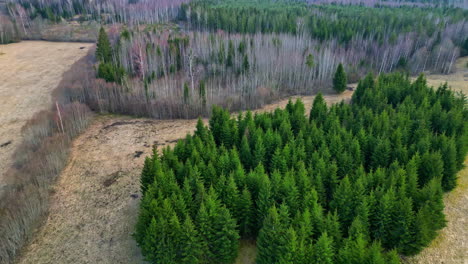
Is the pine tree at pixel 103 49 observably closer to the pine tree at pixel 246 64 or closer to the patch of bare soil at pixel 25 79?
the patch of bare soil at pixel 25 79

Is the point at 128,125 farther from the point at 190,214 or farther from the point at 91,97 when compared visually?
the point at 190,214

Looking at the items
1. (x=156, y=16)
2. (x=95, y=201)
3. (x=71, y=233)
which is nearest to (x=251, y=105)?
(x=95, y=201)

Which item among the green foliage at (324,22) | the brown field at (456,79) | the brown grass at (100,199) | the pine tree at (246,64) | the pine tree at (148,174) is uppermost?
the green foliage at (324,22)

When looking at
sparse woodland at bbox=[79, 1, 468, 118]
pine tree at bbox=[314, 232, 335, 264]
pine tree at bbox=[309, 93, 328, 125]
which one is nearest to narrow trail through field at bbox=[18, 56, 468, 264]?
sparse woodland at bbox=[79, 1, 468, 118]

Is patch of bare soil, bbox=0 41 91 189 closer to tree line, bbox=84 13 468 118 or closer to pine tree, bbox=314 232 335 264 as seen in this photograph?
tree line, bbox=84 13 468 118

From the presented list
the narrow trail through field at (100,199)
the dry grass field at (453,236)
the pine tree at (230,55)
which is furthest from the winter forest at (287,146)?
the narrow trail through field at (100,199)

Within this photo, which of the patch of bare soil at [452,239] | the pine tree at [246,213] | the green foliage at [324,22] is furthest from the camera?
the green foliage at [324,22]
